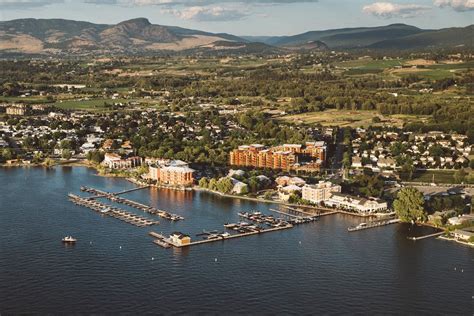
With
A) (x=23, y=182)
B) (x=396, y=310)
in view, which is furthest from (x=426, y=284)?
(x=23, y=182)

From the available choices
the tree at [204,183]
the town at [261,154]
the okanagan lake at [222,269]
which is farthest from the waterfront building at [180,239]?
the tree at [204,183]

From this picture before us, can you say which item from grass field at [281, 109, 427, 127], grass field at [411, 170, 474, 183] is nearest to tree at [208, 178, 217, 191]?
grass field at [411, 170, 474, 183]

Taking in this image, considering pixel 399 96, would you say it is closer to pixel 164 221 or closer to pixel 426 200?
pixel 426 200

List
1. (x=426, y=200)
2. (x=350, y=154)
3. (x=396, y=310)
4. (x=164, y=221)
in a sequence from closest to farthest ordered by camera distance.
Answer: (x=396, y=310)
(x=164, y=221)
(x=426, y=200)
(x=350, y=154)

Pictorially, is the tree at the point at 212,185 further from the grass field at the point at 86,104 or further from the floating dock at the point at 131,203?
the grass field at the point at 86,104

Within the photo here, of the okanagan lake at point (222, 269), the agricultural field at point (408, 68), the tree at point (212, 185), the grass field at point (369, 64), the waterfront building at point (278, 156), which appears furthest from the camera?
the grass field at point (369, 64)

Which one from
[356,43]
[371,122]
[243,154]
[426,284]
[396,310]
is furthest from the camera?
[356,43]

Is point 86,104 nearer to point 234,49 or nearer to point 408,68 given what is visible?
point 408,68
